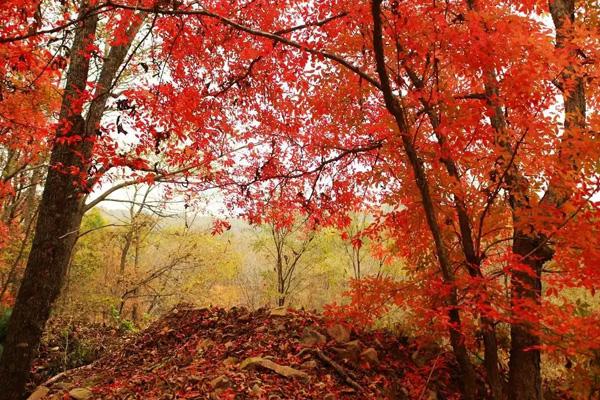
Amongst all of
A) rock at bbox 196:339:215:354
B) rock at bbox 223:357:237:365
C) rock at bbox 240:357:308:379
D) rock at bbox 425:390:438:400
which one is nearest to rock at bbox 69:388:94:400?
rock at bbox 196:339:215:354

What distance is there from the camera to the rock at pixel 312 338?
5910 millimetres

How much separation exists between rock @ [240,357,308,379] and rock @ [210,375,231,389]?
0.45 m

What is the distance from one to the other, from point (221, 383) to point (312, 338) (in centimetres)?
169

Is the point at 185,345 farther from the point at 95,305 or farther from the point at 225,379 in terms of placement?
the point at 95,305

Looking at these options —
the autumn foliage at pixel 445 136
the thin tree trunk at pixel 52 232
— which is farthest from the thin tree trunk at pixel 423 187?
the thin tree trunk at pixel 52 232

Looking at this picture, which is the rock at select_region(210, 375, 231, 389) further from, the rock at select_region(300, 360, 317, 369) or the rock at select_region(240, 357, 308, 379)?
the rock at select_region(300, 360, 317, 369)

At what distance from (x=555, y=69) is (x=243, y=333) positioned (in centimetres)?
544

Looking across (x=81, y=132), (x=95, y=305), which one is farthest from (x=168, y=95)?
(x=95, y=305)

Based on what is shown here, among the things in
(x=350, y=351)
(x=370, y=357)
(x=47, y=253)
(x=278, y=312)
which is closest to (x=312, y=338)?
(x=350, y=351)

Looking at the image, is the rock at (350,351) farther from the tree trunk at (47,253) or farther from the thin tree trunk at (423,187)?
the tree trunk at (47,253)

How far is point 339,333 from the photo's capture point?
609cm

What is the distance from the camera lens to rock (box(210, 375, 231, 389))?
466 centimetres

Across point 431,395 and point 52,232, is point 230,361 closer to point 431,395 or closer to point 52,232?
point 431,395

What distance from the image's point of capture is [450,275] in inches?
165
